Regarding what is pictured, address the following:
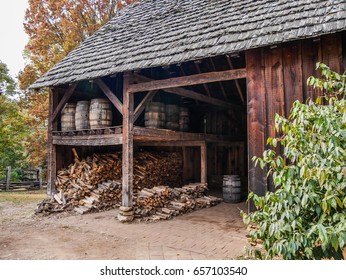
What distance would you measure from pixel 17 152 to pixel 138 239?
1467cm

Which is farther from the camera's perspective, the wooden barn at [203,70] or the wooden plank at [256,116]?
the wooden plank at [256,116]

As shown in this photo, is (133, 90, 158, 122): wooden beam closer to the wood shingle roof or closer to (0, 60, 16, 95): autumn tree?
the wood shingle roof

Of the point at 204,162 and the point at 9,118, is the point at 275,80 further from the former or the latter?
the point at 9,118

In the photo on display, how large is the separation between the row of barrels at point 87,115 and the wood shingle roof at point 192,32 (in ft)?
2.65

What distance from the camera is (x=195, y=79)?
495cm

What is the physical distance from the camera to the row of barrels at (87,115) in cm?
646

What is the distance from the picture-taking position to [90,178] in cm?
716

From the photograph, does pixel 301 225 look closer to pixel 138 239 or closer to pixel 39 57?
pixel 138 239

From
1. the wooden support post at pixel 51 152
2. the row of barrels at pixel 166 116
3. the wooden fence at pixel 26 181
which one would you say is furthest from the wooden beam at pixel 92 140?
the wooden fence at pixel 26 181

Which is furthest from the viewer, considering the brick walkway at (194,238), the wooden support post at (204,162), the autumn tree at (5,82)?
the autumn tree at (5,82)

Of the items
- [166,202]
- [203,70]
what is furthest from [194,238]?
[203,70]

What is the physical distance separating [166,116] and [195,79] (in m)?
2.21

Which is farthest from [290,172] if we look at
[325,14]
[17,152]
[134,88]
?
[17,152]

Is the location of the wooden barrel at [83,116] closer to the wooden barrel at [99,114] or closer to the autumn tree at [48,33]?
the wooden barrel at [99,114]
